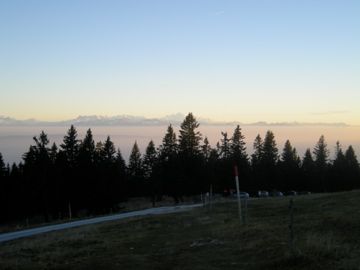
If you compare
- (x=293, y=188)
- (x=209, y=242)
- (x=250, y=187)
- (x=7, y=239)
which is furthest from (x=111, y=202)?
(x=209, y=242)

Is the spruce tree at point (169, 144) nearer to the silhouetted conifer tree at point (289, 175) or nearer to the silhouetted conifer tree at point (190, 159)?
the silhouetted conifer tree at point (190, 159)

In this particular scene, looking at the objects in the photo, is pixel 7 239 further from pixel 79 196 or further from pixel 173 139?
pixel 173 139

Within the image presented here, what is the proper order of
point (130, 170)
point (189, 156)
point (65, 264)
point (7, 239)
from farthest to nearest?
point (130, 170)
point (189, 156)
point (7, 239)
point (65, 264)

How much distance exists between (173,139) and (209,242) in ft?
267

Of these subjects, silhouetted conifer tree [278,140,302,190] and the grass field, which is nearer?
the grass field

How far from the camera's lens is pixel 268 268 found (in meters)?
11.1

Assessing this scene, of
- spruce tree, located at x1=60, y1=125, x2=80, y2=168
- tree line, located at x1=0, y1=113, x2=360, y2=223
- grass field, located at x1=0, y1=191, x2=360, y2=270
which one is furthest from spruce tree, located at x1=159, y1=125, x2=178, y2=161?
grass field, located at x1=0, y1=191, x2=360, y2=270

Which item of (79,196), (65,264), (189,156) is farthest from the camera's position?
(189,156)

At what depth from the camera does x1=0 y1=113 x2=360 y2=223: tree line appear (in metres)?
79.9

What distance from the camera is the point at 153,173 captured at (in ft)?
361

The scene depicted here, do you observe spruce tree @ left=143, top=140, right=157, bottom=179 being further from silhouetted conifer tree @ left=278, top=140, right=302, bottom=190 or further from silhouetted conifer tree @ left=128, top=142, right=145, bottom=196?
silhouetted conifer tree @ left=278, top=140, right=302, bottom=190

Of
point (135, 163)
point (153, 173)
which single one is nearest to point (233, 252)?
point (153, 173)

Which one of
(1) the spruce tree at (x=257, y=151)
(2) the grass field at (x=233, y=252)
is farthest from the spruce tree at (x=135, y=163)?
(2) the grass field at (x=233, y=252)

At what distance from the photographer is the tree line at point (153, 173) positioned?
79.9 meters
